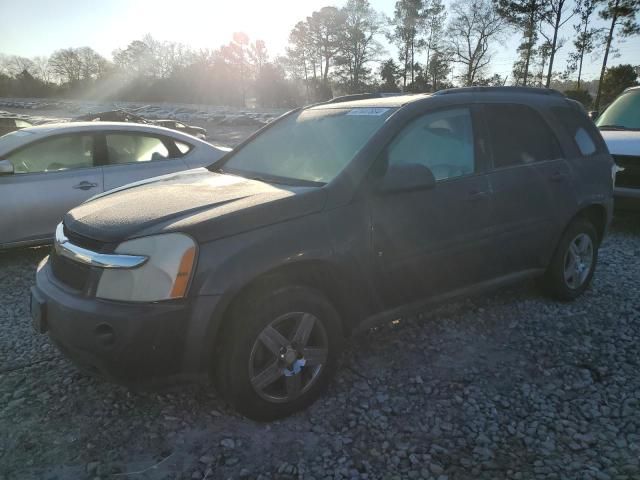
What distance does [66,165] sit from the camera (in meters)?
5.36

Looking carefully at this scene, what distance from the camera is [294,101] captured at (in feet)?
207

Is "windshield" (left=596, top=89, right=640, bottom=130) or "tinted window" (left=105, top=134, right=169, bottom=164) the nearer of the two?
"tinted window" (left=105, top=134, right=169, bottom=164)

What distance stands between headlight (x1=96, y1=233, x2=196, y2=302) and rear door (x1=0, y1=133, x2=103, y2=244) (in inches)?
130

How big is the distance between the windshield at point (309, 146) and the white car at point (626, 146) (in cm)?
467

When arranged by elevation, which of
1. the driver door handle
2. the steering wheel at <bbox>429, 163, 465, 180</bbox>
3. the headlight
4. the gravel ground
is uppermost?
the steering wheel at <bbox>429, 163, 465, 180</bbox>

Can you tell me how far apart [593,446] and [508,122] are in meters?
2.25

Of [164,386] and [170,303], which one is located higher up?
[170,303]

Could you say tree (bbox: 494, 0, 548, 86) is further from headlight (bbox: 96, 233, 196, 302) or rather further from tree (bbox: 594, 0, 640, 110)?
headlight (bbox: 96, 233, 196, 302)

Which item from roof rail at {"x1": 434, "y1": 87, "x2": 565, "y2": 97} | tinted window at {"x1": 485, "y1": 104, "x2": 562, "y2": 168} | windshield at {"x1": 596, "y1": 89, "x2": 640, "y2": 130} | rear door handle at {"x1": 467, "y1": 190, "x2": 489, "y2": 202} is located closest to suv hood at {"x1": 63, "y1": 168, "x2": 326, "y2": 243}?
rear door handle at {"x1": 467, "y1": 190, "x2": 489, "y2": 202}

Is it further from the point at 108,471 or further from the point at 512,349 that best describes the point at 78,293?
the point at 512,349

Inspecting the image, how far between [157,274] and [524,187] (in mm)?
2685

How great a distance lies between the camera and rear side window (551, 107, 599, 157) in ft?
13.3

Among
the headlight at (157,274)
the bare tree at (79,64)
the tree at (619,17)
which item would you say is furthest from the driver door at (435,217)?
the bare tree at (79,64)

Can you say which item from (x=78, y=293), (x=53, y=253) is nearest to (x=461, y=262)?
(x=78, y=293)
